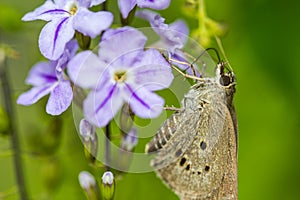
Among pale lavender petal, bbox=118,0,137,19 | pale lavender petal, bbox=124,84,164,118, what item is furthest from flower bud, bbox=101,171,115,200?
pale lavender petal, bbox=118,0,137,19

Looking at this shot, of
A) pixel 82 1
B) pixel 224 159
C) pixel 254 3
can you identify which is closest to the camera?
pixel 82 1

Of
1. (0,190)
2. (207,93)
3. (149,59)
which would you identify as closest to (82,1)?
→ (149,59)

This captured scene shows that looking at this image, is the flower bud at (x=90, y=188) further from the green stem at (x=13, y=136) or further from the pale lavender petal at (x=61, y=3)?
the pale lavender petal at (x=61, y=3)

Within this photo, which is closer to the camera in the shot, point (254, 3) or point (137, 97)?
point (137, 97)

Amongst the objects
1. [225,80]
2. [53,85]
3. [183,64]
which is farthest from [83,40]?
[225,80]

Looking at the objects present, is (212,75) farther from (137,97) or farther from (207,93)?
(137,97)

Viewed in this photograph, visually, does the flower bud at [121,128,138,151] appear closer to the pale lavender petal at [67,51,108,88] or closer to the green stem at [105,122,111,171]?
the green stem at [105,122,111,171]
